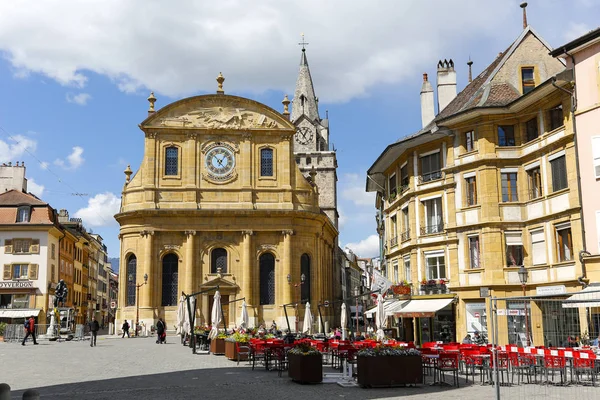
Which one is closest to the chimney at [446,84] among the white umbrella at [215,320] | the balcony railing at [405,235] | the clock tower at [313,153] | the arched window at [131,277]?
the balcony railing at [405,235]

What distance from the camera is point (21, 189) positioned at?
63.6 m

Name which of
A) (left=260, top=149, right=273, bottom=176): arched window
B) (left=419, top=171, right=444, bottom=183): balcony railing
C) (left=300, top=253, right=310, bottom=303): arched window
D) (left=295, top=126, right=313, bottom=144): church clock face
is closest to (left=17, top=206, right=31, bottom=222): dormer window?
(left=260, top=149, right=273, bottom=176): arched window

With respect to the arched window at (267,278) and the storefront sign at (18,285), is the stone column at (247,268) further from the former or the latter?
the storefront sign at (18,285)

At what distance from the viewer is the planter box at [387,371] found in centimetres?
1565

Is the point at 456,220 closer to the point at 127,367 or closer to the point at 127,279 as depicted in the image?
the point at 127,367

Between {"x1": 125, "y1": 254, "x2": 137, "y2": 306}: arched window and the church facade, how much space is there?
0.08 meters

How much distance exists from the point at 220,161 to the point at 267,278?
1006 cm

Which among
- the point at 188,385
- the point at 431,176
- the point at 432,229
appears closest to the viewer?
the point at 188,385

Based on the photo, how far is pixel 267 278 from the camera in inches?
2109

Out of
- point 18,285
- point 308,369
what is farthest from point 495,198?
point 18,285

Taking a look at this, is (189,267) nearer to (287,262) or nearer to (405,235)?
(287,262)

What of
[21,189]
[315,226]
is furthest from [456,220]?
[21,189]

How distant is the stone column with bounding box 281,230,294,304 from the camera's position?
173 ft

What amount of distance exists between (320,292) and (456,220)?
2744 centimetres
